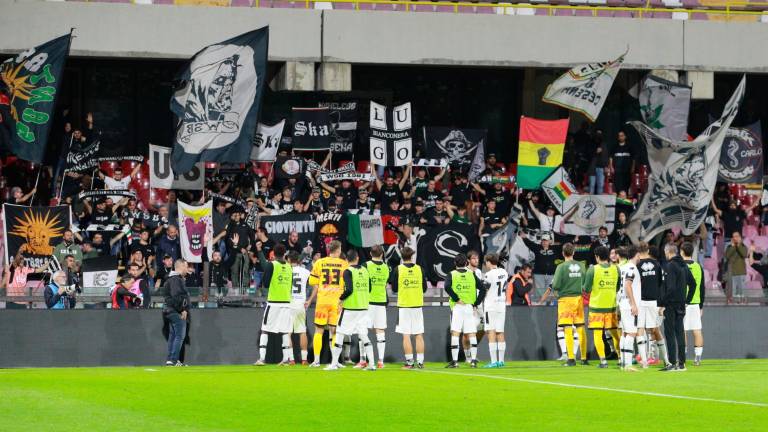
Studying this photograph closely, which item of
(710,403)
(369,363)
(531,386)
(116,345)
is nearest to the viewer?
(710,403)

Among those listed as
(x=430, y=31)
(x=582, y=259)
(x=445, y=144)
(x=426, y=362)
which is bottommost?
(x=426, y=362)

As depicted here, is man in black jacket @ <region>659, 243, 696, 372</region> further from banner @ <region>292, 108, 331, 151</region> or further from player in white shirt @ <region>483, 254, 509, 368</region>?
banner @ <region>292, 108, 331, 151</region>

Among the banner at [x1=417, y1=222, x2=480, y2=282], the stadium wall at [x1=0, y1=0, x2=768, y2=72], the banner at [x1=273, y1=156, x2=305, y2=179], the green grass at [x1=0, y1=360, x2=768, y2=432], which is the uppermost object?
the stadium wall at [x1=0, y1=0, x2=768, y2=72]

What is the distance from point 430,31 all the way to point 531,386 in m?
16.0

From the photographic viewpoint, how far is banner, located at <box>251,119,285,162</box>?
3152cm

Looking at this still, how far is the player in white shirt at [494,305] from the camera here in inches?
975

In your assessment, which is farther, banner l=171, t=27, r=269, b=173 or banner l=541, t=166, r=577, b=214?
banner l=541, t=166, r=577, b=214

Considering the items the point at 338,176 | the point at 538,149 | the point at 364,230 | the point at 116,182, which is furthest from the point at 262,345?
the point at 538,149

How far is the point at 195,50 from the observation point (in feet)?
105

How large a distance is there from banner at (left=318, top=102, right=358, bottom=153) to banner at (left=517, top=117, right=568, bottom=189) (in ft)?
13.2

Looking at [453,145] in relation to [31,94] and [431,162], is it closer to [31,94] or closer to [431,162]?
[431,162]

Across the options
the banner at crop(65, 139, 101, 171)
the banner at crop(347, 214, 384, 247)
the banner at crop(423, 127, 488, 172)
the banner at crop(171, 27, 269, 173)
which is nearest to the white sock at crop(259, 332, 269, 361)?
the banner at crop(347, 214, 384, 247)

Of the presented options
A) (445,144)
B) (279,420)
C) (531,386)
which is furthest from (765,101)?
(279,420)

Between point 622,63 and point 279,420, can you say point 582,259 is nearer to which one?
point 622,63
